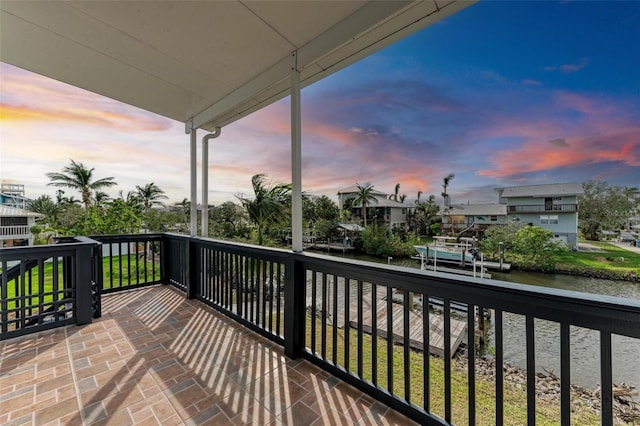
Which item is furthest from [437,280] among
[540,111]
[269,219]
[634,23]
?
[269,219]

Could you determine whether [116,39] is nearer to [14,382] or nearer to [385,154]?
[14,382]

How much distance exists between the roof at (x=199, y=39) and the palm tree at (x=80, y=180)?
51.6 ft

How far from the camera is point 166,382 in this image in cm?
196

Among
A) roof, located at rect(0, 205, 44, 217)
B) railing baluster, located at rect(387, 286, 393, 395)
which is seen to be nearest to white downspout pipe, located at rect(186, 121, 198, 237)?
railing baluster, located at rect(387, 286, 393, 395)

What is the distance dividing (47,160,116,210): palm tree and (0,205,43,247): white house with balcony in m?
4.50

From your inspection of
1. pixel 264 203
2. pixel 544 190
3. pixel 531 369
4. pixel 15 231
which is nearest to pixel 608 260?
pixel 544 190

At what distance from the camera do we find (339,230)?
170 inches

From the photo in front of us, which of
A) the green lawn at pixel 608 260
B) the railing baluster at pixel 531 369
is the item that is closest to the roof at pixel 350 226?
the green lawn at pixel 608 260

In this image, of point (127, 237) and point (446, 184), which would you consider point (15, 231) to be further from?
point (446, 184)

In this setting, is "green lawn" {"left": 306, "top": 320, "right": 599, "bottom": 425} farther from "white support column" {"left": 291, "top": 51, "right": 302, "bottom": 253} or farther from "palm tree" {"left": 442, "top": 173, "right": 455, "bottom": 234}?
"palm tree" {"left": 442, "top": 173, "right": 455, "bottom": 234}

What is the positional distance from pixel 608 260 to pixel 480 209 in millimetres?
896

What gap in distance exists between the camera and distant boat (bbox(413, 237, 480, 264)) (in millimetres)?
2216

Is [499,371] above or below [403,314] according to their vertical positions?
below

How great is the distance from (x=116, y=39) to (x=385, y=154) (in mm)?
4736
